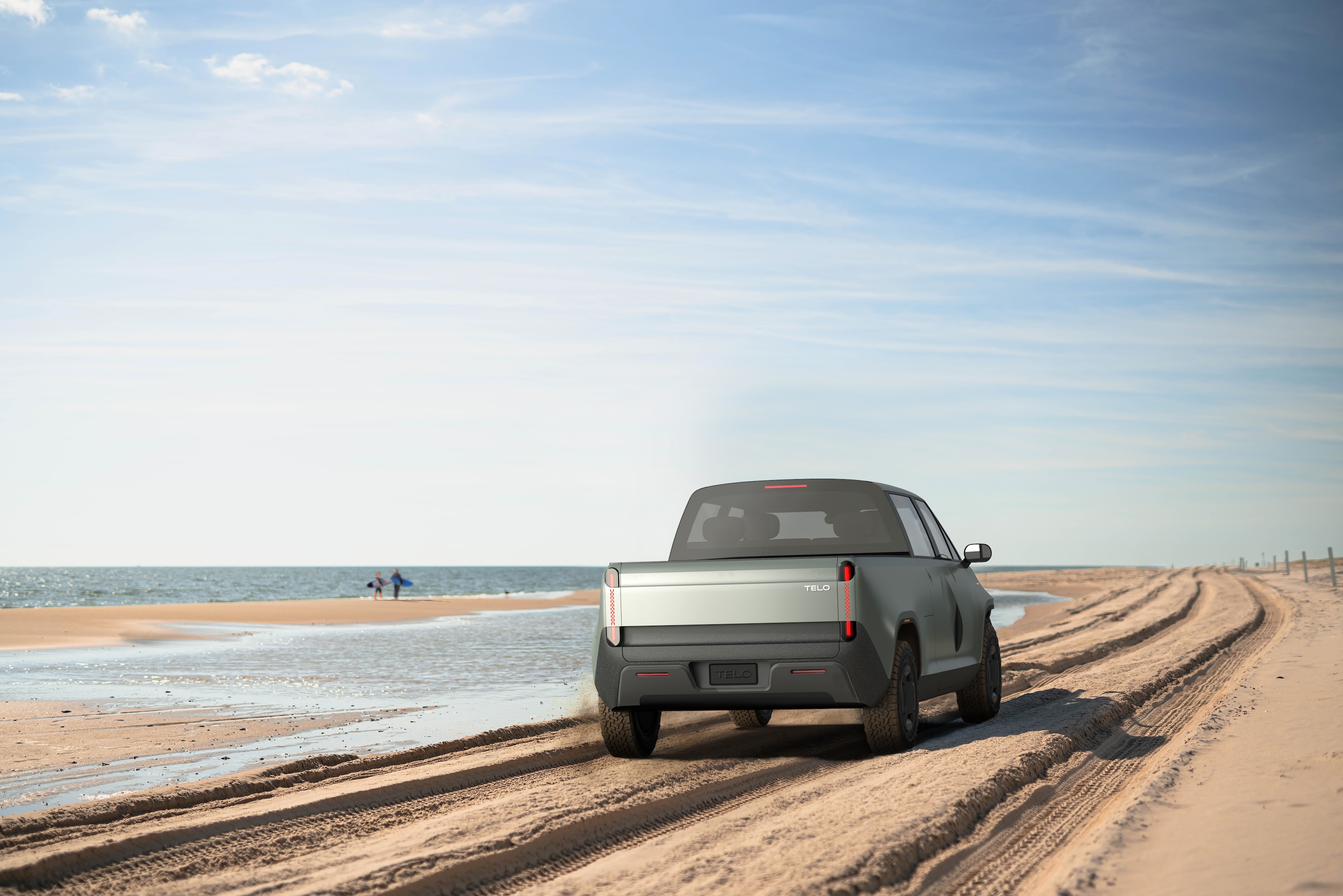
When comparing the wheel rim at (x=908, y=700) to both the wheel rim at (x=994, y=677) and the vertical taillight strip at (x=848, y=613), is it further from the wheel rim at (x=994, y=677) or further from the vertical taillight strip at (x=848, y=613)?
the wheel rim at (x=994, y=677)

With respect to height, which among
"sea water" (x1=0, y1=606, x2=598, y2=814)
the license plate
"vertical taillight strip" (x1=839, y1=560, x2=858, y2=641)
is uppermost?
"vertical taillight strip" (x1=839, y1=560, x2=858, y2=641)

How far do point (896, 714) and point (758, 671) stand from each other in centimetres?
117

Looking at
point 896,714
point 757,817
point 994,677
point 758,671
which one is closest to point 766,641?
point 758,671

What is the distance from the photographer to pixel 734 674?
7285 mm

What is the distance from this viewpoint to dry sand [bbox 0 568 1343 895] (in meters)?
4.77

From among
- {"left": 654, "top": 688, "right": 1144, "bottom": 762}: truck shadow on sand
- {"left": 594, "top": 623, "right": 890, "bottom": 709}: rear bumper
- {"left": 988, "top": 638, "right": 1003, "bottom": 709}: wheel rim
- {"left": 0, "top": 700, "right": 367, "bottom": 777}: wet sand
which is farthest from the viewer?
{"left": 988, "top": 638, "right": 1003, "bottom": 709}: wheel rim

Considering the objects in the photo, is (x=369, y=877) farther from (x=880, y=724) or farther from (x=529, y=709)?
(x=529, y=709)

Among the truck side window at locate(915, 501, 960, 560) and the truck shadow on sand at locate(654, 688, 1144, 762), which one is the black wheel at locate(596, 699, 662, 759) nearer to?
the truck shadow on sand at locate(654, 688, 1144, 762)

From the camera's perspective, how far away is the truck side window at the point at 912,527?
8891 millimetres

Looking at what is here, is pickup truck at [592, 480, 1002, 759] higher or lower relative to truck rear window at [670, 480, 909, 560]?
lower

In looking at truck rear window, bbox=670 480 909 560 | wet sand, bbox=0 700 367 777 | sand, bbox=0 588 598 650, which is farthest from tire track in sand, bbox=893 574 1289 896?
sand, bbox=0 588 598 650

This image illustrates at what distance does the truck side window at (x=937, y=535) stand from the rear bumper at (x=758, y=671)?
2.51 meters

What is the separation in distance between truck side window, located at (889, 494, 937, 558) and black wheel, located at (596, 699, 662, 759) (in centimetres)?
250

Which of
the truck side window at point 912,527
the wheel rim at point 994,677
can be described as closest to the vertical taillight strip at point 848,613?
the truck side window at point 912,527
